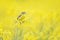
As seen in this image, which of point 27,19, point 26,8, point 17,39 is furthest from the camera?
point 26,8

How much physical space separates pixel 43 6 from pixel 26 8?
182 millimetres

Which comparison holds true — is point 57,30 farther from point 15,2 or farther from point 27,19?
point 15,2

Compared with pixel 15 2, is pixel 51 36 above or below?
below

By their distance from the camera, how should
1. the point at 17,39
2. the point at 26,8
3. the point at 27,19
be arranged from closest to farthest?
the point at 17,39 < the point at 27,19 < the point at 26,8

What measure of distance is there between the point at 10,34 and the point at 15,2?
1.34ft

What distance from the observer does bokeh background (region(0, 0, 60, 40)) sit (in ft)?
6.19

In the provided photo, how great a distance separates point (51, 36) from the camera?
1.92 m

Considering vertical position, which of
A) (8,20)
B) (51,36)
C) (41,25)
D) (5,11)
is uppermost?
(5,11)

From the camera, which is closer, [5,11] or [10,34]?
[10,34]

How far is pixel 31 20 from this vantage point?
2025 mm

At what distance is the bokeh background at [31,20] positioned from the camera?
74.2 inches

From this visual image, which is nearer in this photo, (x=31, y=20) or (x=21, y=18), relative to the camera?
(x=21, y=18)

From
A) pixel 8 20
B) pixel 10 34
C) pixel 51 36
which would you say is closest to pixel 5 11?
pixel 8 20

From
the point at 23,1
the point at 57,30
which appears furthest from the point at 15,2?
the point at 57,30
